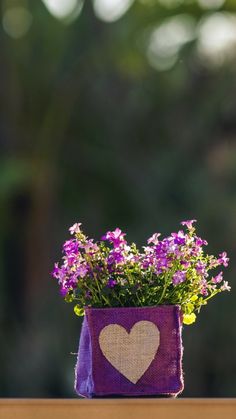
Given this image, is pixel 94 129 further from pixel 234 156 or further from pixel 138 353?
pixel 138 353

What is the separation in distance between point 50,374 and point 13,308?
268 cm

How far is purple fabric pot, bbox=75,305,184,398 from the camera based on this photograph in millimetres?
2918

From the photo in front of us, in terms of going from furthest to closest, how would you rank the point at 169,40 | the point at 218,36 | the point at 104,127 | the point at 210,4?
1. the point at 104,127
2. the point at 169,40
3. the point at 210,4
4. the point at 218,36

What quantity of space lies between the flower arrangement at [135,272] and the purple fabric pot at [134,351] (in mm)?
60

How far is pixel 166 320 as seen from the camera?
9.65ft

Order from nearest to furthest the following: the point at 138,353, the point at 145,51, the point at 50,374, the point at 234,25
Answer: the point at 138,353 → the point at 50,374 → the point at 234,25 → the point at 145,51

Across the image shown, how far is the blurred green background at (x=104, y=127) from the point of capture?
16953mm

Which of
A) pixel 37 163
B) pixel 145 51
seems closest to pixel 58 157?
pixel 37 163

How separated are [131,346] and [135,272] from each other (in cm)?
18

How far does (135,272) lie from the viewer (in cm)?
300

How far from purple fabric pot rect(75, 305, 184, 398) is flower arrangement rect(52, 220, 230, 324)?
0.06 m
